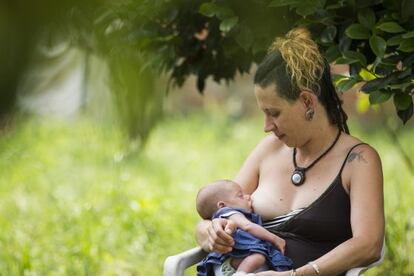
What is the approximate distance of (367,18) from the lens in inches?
125

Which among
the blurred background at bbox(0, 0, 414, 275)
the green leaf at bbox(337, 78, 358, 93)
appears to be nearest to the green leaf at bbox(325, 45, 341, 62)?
the green leaf at bbox(337, 78, 358, 93)

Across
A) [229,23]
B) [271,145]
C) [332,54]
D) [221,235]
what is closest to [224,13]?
[229,23]

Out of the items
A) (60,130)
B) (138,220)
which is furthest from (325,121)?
(60,130)

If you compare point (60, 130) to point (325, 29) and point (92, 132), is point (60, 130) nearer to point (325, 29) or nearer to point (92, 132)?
point (325, 29)

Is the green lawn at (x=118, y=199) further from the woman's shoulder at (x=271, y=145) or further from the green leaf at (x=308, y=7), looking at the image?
the green leaf at (x=308, y=7)

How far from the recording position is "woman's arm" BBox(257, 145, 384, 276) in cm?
296

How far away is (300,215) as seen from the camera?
3197 millimetres

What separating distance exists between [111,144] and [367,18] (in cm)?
339

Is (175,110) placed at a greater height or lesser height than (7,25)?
lesser

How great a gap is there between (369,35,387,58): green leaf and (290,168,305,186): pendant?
506 millimetres

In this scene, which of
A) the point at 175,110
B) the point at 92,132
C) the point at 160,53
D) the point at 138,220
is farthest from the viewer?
the point at 175,110

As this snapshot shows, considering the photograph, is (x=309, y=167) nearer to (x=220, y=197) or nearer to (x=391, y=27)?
(x=220, y=197)

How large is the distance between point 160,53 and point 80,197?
3.48 meters

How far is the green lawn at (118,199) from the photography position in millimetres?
5523
